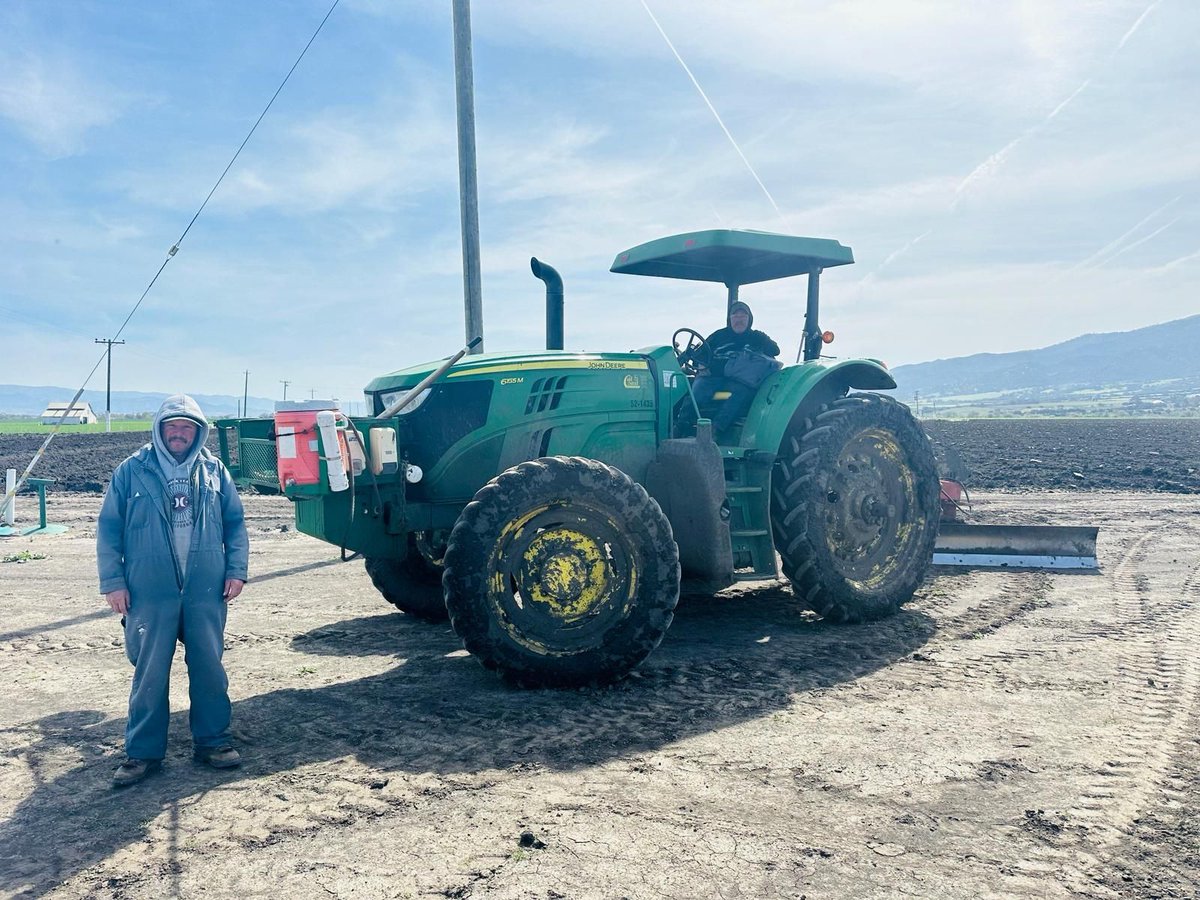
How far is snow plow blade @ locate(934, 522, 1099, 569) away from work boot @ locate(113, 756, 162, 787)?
22.4 ft

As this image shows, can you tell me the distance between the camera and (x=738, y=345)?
269 inches

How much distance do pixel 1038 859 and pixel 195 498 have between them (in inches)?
142

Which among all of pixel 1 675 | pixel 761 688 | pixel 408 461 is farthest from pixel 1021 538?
pixel 1 675

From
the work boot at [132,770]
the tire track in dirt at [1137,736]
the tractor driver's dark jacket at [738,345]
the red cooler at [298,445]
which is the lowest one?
the tire track in dirt at [1137,736]

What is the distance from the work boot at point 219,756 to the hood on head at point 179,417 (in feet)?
4.13

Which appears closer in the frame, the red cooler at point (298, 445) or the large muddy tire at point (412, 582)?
the red cooler at point (298, 445)

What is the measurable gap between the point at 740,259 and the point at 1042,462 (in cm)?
1621

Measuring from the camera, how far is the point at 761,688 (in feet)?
15.9

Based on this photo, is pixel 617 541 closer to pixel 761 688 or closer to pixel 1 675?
pixel 761 688

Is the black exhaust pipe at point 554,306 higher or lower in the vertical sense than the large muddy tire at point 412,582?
higher

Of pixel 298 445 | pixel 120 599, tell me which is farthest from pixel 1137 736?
pixel 120 599

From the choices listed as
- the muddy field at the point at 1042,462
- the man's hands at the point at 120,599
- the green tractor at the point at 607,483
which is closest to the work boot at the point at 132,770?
the man's hands at the point at 120,599

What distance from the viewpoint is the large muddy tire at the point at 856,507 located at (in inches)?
237

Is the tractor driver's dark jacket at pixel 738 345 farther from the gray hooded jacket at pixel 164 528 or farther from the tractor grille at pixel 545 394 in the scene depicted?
the gray hooded jacket at pixel 164 528
